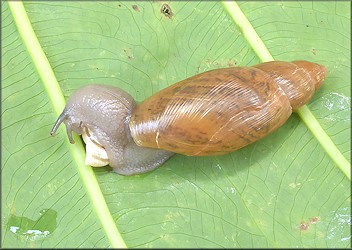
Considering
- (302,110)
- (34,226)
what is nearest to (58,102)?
(34,226)

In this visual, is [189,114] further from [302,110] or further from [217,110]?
[302,110]

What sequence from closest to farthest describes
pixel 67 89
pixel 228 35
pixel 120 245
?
pixel 120 245 → pixel 67 89 → pixel 228 35

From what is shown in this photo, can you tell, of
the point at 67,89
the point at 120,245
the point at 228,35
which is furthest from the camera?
the point at 228,35

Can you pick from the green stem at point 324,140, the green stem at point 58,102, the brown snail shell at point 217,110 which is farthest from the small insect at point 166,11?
the green stem at point 324,140

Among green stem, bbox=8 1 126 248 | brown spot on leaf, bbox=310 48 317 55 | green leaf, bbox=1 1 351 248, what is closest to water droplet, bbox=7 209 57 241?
green leaf, bbox=1 1 351 248

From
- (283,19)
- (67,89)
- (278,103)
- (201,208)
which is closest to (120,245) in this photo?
(201,208)

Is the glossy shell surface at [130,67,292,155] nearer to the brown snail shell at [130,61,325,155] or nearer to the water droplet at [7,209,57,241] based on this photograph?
the brown snail shell at [130,61,325,155]

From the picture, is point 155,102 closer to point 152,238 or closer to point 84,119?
point 84,119
